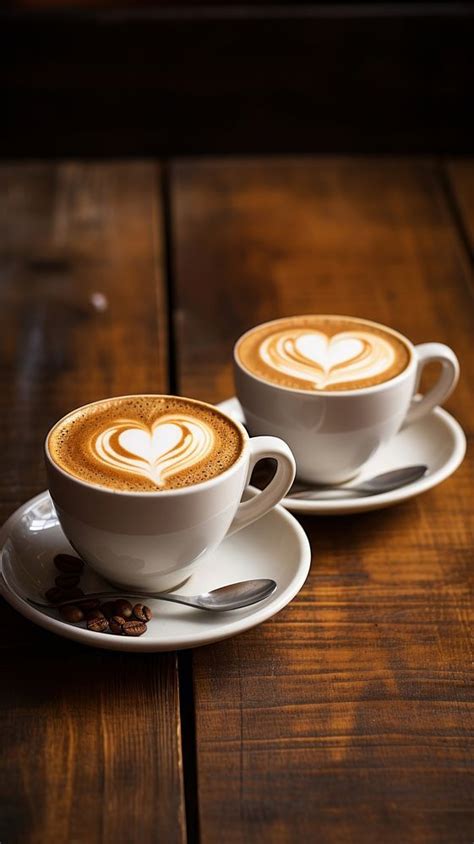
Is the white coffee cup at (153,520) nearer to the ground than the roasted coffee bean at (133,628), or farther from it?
farther from it

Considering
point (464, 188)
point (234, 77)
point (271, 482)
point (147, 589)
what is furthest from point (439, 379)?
point (234, 77)

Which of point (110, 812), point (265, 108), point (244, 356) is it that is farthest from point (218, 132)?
point (110, 812)

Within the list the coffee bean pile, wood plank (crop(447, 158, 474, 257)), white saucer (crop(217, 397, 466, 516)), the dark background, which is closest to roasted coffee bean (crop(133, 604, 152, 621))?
the coffee bean pile

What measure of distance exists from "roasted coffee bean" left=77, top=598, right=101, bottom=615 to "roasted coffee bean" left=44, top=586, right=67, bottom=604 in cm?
2

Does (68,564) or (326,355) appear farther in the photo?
Result: (326,355)

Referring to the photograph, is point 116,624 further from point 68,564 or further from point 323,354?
point 323,354

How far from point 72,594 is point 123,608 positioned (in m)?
0.05

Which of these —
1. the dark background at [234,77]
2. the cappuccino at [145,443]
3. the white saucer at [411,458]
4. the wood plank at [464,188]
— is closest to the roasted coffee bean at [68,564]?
the cappuccino at [145,443]

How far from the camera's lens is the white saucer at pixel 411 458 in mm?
1059

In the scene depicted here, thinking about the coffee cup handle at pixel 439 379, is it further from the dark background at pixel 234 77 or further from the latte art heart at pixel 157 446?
the dark background at pixel 234 77

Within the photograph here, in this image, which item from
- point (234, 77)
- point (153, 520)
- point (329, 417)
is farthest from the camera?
point (234, 77)

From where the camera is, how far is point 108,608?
89cm

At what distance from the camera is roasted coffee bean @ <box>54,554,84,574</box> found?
953 millimetres

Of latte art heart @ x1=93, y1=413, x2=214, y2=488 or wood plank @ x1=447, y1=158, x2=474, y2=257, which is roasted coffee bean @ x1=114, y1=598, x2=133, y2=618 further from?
wood plank @ x1=447, y1=158, x2=474, y2=257
